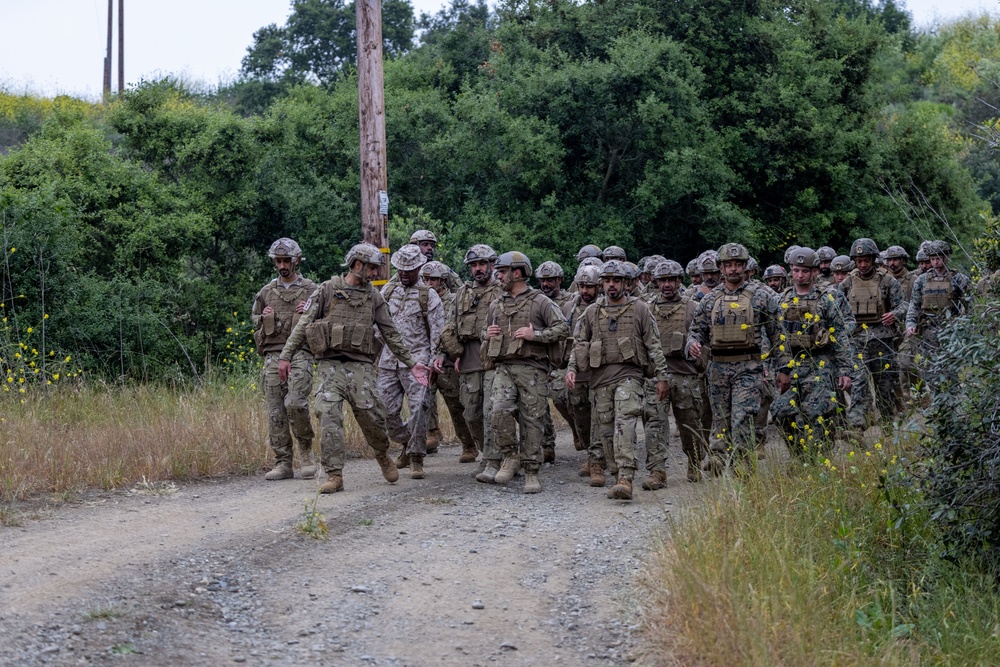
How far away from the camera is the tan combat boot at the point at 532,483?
36.8 ft

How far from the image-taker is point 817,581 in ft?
23.4

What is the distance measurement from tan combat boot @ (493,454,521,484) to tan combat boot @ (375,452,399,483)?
0.98 metres

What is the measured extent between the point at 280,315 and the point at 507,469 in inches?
108

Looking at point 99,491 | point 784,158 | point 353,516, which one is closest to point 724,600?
point 353,516


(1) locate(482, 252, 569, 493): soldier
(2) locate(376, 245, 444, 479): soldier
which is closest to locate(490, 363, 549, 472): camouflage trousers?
(1) locate(482, 252, 569, 493): soldier

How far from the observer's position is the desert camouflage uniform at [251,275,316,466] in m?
11.4

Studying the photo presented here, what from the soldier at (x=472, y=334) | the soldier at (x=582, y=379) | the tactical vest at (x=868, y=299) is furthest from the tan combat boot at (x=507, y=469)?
the tactical vest at (x=868, y=299)

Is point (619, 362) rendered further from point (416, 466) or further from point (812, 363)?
point (416, 466)

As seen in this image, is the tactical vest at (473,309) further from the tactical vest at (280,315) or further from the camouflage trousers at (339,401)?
the tactical vest at (280,315)

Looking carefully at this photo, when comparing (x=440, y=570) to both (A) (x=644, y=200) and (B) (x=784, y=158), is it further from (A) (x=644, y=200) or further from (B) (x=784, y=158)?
(B) (x=784, y=158)

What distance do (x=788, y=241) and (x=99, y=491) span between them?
17.5 metres

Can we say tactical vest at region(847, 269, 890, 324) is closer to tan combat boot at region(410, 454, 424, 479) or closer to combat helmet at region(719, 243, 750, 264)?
combat helmet at region(719, 243, 750, 264)

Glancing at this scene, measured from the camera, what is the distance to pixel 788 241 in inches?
976

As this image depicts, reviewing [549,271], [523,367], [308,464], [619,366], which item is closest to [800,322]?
[619,366]
